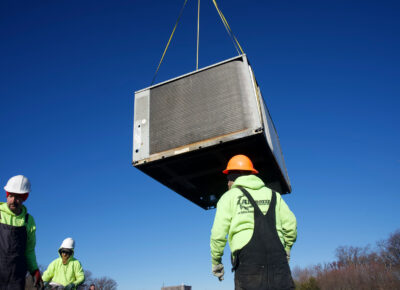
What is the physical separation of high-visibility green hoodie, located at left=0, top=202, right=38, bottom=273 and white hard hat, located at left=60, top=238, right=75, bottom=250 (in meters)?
2.45

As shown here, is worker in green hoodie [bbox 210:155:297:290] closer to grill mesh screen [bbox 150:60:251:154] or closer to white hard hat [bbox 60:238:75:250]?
grill mesh screen [bbox 150:60:251:154]

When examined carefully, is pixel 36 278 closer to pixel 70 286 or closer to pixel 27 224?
pixel 27 224

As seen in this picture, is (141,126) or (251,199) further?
(141,126)

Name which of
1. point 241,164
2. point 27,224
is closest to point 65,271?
point 27,224

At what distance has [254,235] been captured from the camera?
260cm

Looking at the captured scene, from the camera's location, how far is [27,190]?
132 inches

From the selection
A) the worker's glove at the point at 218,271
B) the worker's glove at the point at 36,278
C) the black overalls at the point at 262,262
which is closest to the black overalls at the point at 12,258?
the worker's glove at the point at 36,278

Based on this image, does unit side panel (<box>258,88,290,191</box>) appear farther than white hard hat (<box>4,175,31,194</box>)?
Yes

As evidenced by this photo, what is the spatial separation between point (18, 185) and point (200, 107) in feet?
9.04

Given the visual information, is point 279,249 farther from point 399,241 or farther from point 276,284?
point 399,241

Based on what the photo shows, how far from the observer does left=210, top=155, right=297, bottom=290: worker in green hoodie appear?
2516mm

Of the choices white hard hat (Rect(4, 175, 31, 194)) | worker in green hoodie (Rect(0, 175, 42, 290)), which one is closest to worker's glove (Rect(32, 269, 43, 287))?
worker in green hoodie (Rect(0, 175, 42, 290))

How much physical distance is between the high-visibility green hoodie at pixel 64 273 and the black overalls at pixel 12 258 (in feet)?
8.11

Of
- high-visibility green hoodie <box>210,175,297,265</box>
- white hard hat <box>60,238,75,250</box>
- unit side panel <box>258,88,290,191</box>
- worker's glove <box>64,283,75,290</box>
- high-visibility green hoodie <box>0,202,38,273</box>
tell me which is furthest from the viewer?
white hard hat <box>60,238,75,250</box>
